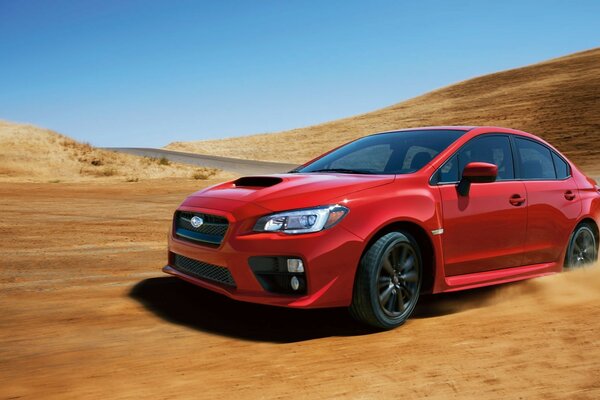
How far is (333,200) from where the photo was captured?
4738 millimetres

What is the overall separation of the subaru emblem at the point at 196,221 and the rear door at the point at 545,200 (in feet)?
9.93

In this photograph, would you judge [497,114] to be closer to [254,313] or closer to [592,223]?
[592,223]

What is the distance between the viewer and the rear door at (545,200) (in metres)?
6.15

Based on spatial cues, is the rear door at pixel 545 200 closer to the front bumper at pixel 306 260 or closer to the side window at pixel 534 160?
the side window at pixel 534 160

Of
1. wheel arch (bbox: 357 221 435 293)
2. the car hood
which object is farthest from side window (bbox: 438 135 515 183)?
the car hood

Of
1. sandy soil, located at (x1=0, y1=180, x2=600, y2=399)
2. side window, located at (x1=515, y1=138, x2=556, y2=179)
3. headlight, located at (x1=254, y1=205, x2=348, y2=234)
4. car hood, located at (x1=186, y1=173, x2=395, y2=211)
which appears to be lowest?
sandy soil, located at (x1=0, y1=180, x2=600, y2=399)

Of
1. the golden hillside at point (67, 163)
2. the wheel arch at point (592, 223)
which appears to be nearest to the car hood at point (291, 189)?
the wheel arch at point (592, 223)

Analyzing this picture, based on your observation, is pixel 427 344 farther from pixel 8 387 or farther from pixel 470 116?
pixel 470 116

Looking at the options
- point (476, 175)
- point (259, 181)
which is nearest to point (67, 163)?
point (259, 181)

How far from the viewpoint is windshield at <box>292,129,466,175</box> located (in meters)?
5.71

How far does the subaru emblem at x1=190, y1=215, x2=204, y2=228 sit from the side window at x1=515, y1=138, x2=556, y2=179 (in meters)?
3.13

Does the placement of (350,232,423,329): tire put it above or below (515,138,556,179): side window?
below

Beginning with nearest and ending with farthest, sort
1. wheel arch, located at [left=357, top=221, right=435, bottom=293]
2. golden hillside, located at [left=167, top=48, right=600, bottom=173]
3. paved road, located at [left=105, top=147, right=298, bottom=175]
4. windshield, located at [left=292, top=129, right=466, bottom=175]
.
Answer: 1. wheel arch, located at [left=357, top=221, right=435, bottom=293]
2. windshield, located at [left=292, top=129, right=466, bottom=175]
3. paved road, located at [left=105, top=147, right=298, bottom=175]
4. golden hillside, located at [left=167, top=48, right=600, bottom=173]

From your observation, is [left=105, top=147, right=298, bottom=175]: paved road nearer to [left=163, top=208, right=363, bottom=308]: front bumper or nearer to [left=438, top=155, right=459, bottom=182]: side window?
[left=438, top=155, right=459, bottom=182]: side window
